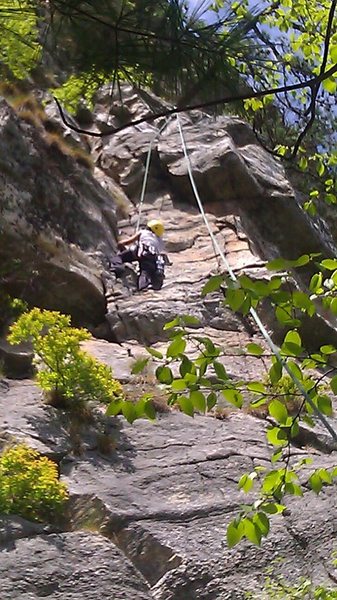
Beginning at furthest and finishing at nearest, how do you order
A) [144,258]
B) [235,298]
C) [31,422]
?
[144,258]
[31,422]
[235,298]

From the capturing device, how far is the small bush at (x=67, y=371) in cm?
637

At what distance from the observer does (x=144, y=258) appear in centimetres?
961

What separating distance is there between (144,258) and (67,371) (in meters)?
3.40

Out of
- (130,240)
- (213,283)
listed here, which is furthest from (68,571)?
(130,240)

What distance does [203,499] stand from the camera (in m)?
5.80

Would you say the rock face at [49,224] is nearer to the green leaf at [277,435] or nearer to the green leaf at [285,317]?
the green leaf at [277,435]

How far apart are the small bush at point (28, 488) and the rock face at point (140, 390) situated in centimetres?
13

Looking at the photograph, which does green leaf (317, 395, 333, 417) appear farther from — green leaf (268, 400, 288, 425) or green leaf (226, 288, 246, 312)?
green leaf (226, 288, 246, 312)

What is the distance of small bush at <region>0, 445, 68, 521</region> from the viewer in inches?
196

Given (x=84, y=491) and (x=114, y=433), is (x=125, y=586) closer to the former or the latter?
(x=84, y=491)

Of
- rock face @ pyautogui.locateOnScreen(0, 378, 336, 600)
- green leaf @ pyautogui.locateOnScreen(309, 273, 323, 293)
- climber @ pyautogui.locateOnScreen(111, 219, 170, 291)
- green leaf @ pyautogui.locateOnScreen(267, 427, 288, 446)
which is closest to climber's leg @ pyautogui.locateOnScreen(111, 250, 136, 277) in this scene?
climber @ pyautogui.locateOnScreen(111, 219, 170, 291)

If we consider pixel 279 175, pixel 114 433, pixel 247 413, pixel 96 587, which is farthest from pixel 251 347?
pixel 279 175

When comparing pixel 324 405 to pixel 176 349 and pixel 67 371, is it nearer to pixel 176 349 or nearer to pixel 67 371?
pixel 176 349

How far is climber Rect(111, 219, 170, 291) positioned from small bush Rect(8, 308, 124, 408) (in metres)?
3.00
